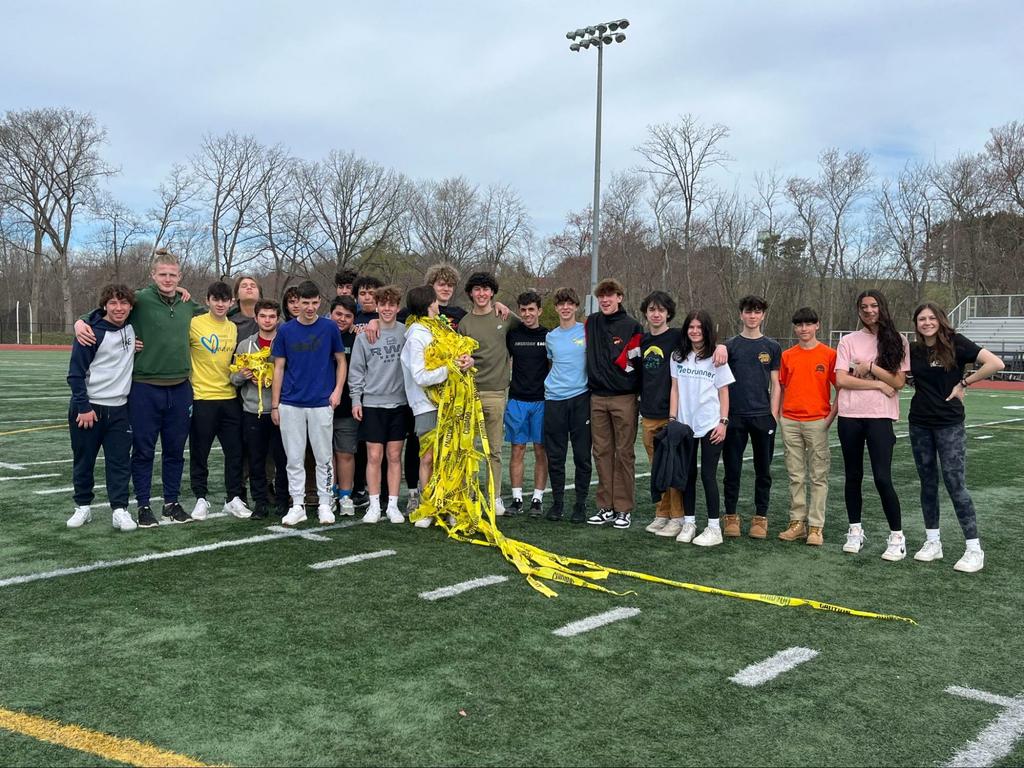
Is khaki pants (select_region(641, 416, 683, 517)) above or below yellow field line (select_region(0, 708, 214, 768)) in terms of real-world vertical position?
above

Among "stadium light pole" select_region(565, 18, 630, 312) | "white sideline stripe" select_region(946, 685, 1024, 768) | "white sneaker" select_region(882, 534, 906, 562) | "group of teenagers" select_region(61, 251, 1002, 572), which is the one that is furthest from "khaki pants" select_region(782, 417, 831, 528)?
"stadium light pole" select_region(565, 18, 630, 312)

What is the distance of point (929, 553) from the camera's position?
236 inches

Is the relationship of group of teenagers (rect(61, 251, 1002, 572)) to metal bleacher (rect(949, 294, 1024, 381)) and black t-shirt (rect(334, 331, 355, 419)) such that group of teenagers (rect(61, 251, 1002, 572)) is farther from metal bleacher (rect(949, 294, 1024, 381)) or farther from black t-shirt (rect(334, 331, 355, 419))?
metal bleacher (rect(949, 294, 1024, 381))

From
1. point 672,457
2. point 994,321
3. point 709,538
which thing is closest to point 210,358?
point 672,457

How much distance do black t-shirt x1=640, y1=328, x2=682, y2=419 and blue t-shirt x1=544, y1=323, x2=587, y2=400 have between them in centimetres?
51

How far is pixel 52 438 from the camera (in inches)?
442

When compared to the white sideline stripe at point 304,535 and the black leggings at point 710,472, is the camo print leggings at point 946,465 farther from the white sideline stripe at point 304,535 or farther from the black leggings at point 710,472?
the white sideline stripe at point 304,535

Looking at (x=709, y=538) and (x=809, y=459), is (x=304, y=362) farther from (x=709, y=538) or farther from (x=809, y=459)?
(x=809, y=459)

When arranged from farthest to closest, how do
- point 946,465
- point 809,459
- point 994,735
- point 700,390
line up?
point 809,459, point 700,390, point 946,465, point 994,735

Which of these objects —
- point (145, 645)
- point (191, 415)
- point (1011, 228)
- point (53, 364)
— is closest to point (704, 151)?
point (1011, 228)

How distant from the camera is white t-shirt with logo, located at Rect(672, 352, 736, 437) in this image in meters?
6.31

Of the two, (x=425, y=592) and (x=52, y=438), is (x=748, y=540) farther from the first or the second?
(x=52, y=438)

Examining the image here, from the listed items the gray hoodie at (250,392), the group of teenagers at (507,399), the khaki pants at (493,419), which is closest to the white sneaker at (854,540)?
the group of teenagers at (507,399)

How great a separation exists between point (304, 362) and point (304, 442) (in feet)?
2.05
